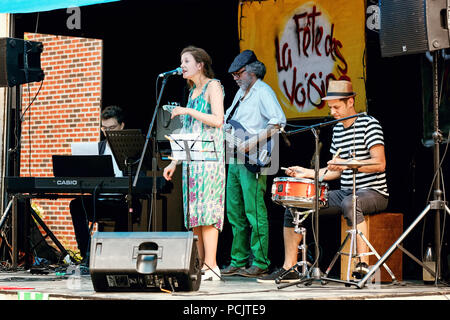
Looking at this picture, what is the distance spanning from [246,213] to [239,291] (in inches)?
58.4

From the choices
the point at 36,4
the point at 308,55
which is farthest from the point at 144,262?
the point at 308,55

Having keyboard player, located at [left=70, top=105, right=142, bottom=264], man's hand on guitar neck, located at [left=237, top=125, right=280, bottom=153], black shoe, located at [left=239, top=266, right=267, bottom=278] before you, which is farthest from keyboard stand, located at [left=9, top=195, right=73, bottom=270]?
man's hand on guitar neck, located at [left=237, top=125, right=280, bottom=153]

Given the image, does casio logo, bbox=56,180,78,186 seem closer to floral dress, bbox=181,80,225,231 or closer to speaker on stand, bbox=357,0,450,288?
floral dress, bbox=181,80,225,231

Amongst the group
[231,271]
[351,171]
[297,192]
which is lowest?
[231,271]

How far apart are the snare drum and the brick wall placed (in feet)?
19.7

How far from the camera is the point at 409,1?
5266 mm

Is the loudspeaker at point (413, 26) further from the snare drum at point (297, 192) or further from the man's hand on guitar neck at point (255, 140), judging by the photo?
the man's hand on guitar neck at point (255, 140)

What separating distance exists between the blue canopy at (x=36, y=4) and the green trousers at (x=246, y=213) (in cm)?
185

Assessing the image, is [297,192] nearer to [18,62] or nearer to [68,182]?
[68,182]

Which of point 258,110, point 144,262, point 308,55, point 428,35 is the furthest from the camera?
point 308,55

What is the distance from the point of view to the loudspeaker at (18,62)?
7.20m

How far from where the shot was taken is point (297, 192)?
17.7 ft
